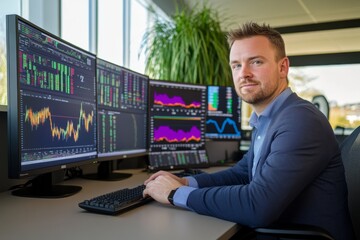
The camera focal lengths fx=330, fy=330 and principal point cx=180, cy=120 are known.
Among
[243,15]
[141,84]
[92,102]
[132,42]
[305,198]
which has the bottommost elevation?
[305,198]

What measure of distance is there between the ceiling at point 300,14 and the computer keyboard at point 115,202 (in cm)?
304

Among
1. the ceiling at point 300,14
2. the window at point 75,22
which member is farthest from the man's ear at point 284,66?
the ceiling at point 300,14

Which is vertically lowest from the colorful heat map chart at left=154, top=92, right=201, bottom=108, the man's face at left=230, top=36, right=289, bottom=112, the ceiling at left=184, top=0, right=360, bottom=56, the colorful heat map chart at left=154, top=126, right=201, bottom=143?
the colorful heat map chart at left=154, top=126, right=201, bottom=143

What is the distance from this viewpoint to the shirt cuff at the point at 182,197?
1.03 m

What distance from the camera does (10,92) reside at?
99cm

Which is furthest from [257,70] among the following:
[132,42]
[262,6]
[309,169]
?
[262,6]

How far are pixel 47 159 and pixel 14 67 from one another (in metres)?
0.33

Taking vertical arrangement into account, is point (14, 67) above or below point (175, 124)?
above

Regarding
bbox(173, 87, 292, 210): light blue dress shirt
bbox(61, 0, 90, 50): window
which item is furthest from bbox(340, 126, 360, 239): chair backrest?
bbox(61, 0, 90, 50): window

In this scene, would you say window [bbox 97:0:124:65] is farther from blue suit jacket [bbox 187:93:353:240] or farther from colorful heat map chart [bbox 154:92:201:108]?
blue suit jacket [bbox 187:93:353:240]

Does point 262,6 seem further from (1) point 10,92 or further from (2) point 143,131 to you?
(1) point 10,92

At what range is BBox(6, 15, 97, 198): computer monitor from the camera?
3.26 ft

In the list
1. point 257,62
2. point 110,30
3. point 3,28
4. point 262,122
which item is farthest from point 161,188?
point 110,30

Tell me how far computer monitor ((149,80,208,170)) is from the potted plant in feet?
1.74
